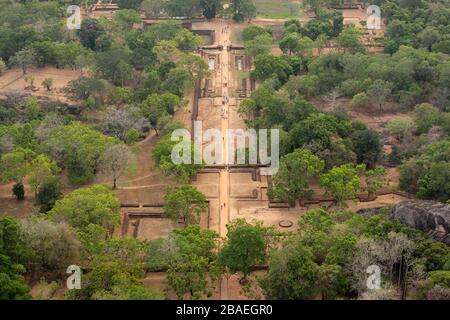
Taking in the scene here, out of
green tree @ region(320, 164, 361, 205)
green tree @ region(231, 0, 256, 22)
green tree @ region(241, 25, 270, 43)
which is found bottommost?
green tree @ region(320, 164, 361, 205)

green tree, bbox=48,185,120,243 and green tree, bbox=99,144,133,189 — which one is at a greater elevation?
green tree, bbox=99,144,133,189

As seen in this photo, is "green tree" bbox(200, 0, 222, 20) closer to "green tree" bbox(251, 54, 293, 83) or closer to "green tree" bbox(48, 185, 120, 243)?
"green tree" bbox(251, 54, 293, 83)

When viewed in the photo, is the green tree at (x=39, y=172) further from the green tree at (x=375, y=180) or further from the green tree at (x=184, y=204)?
the green tree at (x=375, y=180)

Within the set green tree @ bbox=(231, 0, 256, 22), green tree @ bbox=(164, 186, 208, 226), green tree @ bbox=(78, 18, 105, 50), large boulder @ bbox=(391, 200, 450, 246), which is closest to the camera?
large boulder @ bbox=(391, 200, 450, 246)

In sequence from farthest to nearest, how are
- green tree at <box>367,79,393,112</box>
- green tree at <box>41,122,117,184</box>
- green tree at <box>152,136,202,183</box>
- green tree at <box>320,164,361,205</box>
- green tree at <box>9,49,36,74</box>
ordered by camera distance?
green tree at <box>9,49,36,74</box>
green tree at <box>367,79,393,112</box>
green tree at <box>41,122,117,184</box>
green tree at <box>152,136,202,183</box>
green tree at <box>320,164,361,205</box>

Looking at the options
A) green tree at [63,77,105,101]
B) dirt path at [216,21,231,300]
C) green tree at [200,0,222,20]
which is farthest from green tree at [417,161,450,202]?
green tree at [200,0,222,20]
